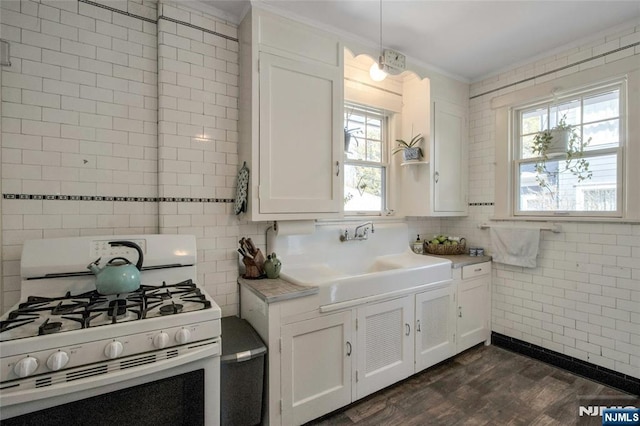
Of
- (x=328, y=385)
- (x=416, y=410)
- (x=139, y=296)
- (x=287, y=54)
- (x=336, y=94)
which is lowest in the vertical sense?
(x=416, y=410)

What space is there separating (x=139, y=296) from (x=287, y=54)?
5.50ft

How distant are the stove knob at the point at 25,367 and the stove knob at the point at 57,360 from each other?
4cm

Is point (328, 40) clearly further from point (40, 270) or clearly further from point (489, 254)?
point (489, 254)

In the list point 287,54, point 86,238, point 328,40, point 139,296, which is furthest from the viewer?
point 328,40

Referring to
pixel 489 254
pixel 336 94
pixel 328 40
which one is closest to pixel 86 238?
pixel 336 94

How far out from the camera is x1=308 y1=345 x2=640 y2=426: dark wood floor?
1.92 meters

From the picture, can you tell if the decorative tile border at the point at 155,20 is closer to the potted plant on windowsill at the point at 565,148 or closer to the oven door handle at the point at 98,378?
the oven door handle at the point at 98,378

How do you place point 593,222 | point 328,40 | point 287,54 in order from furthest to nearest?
point 593,222 → point 328,40 → point 287,54

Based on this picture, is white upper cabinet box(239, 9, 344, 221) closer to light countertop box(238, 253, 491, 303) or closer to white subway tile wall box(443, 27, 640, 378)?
light countertop box(238, 253, 491, 303)

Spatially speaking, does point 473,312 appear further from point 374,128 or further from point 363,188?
point 374,128

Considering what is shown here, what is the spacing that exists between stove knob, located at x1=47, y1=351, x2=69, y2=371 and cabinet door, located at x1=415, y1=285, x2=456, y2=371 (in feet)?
6.75

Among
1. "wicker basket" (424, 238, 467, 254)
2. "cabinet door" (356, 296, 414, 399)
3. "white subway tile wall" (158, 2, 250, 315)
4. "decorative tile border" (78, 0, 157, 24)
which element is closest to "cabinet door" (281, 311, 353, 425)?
"cabinet door" (356, 296, 414, 399)

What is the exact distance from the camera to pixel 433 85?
286cm

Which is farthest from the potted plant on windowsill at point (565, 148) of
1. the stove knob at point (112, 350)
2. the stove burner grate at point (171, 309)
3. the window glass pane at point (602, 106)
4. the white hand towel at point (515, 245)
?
the stove knob at point (112, 350)
